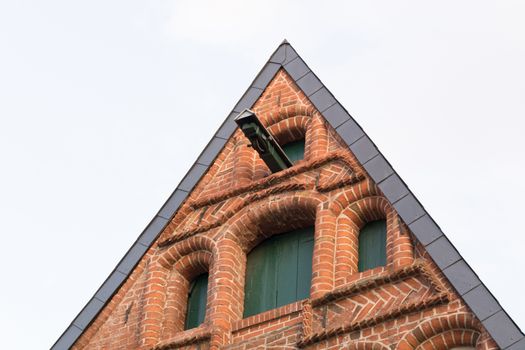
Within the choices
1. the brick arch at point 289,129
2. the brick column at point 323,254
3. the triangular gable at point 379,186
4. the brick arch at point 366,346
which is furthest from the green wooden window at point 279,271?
the brick arch at point 289,129

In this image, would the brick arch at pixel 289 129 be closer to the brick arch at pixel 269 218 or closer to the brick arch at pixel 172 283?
the brick arch at pixel 269 218

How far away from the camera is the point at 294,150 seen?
2355cm

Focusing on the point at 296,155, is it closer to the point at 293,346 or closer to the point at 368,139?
the point at 368,139

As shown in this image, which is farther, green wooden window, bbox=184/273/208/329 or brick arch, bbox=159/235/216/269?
brick arch, bbox=159/235/216/269

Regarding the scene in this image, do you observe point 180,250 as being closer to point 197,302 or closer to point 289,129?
point 197,302

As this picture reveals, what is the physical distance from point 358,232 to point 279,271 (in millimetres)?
1156

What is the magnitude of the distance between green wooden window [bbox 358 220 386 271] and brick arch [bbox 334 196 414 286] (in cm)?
6

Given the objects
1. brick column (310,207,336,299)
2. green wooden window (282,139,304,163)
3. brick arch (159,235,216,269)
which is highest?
green wooden window (282,139,304,163)

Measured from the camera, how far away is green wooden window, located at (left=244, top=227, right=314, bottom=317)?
21.5 meters

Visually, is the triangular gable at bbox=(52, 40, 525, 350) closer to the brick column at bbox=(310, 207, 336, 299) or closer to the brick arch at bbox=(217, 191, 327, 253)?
the brick column at bbox=(310, 207, 336, 299)

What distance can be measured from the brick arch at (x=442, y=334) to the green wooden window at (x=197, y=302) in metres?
3.45

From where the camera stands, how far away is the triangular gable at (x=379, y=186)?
63.3 ft

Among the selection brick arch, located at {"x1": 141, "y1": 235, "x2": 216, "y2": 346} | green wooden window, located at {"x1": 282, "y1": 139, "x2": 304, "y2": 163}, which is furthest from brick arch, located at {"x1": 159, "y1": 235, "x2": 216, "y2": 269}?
green wooden window, located at {"x1": 282, "y1": 139, "x2": 304, "y2": 163}

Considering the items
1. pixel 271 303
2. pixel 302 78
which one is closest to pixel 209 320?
pixel 271 303
